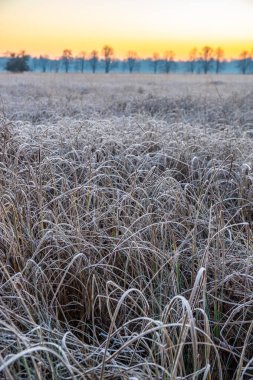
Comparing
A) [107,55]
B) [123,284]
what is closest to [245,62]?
[107,55]

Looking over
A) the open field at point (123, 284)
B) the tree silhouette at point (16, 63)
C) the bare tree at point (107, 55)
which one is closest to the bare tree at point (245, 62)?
the bare tree at point (107, 55)

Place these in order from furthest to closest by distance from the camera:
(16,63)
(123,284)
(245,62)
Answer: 1. (245,62)
2. (16,63)
3. (123,284)

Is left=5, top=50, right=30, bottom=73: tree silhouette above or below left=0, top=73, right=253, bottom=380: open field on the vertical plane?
above

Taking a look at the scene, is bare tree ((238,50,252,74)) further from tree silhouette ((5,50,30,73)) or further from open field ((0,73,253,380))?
open field ((0,73,253,380))

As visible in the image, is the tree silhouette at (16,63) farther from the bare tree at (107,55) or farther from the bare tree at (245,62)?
the bare tree at (245,62)

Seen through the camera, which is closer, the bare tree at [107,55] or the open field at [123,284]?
the open field at [123,284]

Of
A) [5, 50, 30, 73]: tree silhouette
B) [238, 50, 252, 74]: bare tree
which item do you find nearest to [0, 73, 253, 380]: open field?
[5, 50, 30, 73]: tree silhouette

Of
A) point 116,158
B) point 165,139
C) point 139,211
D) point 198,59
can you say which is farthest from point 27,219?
point 198,59

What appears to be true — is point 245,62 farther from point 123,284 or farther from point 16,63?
point 123,284

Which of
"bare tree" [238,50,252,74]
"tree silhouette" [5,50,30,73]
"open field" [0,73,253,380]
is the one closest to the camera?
"open field" [0,73,253,380]

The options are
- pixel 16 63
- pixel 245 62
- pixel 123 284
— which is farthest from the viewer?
pixel 245 62

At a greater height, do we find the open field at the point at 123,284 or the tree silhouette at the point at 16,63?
the tree silhouette at the point at 16,63

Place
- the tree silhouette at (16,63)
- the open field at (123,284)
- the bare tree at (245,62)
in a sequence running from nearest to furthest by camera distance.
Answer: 1. the open field at (123,284)
2. the tree silhouette at (16,63)
3. the bare tree at (245,62)

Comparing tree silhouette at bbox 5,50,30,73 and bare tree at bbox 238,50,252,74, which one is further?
bare tree at bbox 238,50,252,74
